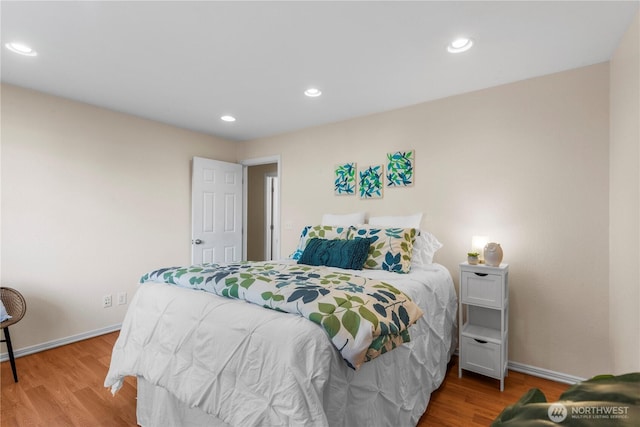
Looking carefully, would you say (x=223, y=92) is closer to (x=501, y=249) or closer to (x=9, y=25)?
(x=9, y=25)

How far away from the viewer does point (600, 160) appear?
2172mm

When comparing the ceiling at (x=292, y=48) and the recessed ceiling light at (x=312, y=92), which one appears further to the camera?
the recessed ceiling light at (x=312, y=92)

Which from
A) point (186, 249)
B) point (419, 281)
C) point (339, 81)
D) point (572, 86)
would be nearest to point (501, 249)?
point (419, 281)

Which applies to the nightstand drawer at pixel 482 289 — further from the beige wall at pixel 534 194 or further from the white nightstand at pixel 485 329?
the beige wall at pixel 534 194

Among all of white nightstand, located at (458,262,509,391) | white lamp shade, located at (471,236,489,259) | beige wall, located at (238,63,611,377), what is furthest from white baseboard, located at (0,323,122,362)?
white lamp shade, located at (471,236,489,259)

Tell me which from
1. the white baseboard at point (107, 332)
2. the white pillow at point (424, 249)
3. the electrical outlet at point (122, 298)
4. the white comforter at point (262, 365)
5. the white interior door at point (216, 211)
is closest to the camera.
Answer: the white comforter at point (262, 365)

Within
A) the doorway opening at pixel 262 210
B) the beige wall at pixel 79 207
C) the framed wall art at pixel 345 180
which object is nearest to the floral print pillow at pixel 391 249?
the framed wall art at pixel 345 180

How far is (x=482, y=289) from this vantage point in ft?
7.54

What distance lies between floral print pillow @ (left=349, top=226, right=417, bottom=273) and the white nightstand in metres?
0.45

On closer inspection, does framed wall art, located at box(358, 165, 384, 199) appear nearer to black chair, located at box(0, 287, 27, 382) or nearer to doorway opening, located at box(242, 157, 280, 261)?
doorway opening, located at box(242, 157, 280, 261)

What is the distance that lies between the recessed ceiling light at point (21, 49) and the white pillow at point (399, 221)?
9.82 feet

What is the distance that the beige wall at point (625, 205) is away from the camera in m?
1.64

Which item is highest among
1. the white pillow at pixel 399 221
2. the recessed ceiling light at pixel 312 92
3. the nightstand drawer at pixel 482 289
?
the recessed ceiling light at pixel 312 92

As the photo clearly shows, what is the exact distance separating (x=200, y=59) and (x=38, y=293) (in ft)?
8.50
